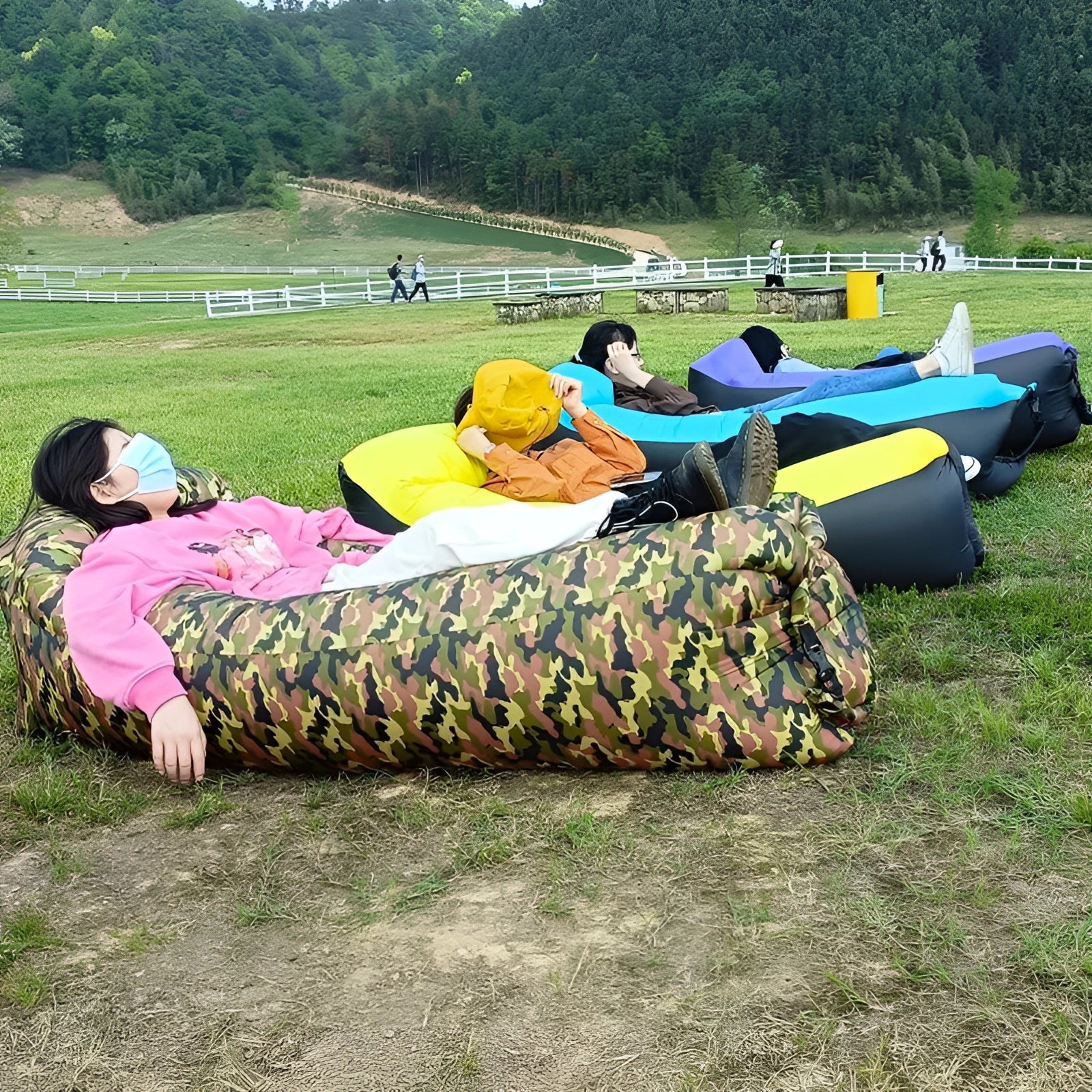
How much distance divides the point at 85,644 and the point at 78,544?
50 cm

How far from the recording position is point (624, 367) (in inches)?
263

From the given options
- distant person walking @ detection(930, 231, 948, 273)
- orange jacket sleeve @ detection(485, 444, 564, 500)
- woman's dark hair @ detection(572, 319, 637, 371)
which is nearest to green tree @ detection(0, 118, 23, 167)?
distant person walking @ detection(930, 231, 948, 273)

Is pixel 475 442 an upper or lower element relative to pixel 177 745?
upper

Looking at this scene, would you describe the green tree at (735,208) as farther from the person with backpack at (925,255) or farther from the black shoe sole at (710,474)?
the black shoe sole at (710,474)

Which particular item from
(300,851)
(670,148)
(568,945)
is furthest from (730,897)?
(670,148)

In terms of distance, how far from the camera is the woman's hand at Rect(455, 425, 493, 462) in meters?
5.29

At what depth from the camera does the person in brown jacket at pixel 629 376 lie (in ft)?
21.3

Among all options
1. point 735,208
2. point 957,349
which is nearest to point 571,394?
point 957,349

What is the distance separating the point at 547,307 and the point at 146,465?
19.6 meters

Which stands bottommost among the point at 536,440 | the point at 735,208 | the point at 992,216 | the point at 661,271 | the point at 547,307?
the point at 536,440

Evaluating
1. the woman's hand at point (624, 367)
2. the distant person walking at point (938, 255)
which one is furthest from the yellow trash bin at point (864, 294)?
the distant person walking at point (938, 255)

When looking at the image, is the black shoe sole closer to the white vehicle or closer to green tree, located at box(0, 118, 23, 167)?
the white vehicle

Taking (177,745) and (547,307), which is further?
(547,307)

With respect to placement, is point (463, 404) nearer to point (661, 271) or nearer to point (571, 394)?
point (571, 394)
